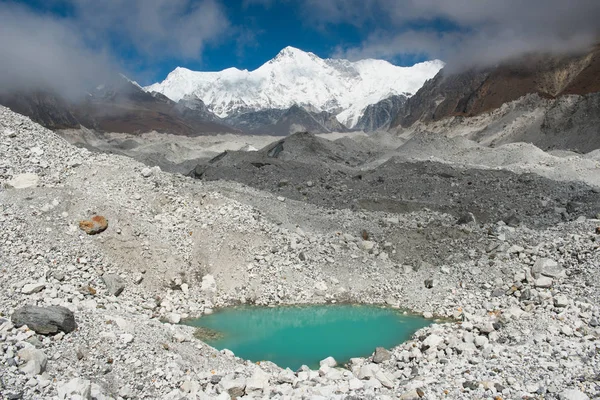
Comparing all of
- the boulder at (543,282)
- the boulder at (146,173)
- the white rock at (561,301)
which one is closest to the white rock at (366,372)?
the white rock at (561,301)

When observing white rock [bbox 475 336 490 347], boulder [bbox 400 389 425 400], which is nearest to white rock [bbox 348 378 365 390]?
boulder [bbox 400 389 425 400]

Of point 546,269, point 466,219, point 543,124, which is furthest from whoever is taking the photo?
point 543,124

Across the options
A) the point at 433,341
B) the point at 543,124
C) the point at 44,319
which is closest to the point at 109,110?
the point at 543,124

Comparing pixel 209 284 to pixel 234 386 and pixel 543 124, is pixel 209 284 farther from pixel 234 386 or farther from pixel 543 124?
pixel 543 124

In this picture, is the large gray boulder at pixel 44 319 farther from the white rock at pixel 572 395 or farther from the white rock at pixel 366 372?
the white rock at pixel 572 395

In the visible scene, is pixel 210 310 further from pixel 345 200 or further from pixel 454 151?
pixel 454 151

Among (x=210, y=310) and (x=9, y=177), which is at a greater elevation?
(x=9, y=177)

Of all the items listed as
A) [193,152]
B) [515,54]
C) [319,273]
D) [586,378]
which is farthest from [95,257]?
[515,54]
